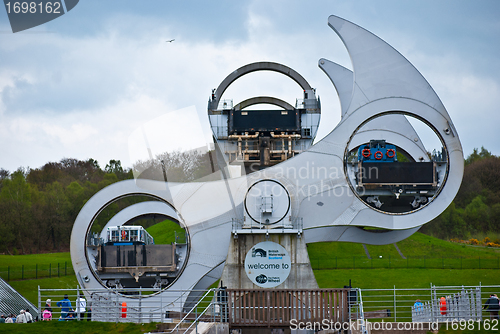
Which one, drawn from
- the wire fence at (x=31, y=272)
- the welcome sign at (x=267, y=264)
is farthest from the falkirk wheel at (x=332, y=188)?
the wire fence at (x=31, y=272)

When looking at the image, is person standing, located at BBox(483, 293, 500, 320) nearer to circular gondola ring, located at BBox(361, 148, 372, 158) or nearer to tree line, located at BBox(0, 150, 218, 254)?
circular gondola ring, located at BBox(361, 148, 372, 158)

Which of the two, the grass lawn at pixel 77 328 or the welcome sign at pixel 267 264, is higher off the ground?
the welcome sign at pixel 267 264

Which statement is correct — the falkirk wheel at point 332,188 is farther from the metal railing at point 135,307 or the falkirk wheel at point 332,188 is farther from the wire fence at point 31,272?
the wire fence at point 31,272

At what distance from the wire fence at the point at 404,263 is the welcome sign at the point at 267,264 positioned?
17.2 meters

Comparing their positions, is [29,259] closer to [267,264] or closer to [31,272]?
[31,272]

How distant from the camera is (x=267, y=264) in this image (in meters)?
17.1

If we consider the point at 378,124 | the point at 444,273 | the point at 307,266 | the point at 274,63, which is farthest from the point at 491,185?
the point at 307,266

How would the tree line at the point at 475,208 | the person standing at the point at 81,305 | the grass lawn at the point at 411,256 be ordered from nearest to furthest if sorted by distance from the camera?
the person standing at the point at 81,305 < the grass lawn at the point at 411,256 < the tree line at the point at 475,208

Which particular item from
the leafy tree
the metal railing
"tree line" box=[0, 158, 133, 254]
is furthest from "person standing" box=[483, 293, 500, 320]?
the leafy tree

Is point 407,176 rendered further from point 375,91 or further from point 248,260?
point 248,260

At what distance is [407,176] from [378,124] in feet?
26.4

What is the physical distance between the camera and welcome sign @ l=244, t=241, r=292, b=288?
17.0 metres

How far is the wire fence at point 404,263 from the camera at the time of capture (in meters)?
33.7

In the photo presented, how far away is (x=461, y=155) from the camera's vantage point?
18516 millimetres
